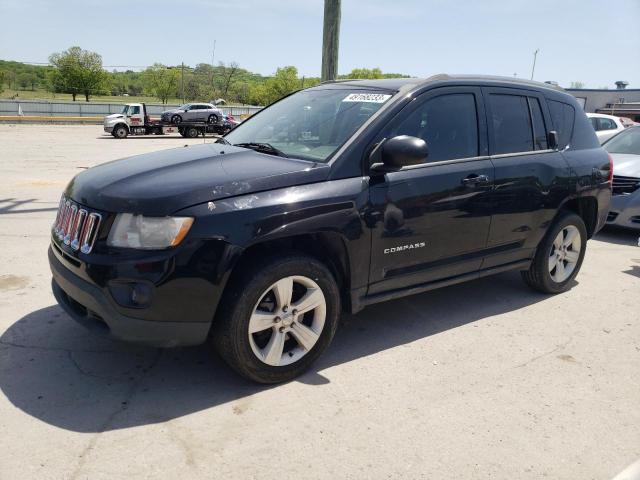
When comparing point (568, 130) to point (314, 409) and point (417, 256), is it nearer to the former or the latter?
point (417, 256)

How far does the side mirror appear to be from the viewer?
328 centimetres

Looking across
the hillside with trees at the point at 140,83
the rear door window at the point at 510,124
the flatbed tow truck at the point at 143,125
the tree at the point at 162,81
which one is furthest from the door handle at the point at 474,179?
the tree at the point at 162,81

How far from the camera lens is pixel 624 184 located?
755cm

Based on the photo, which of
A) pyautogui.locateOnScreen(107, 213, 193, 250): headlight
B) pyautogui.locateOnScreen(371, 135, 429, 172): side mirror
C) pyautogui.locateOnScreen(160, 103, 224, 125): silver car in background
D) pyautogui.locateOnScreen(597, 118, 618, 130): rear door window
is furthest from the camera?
pyautogui.locateOnScreen(160, 103, 224, 125): silver car in background

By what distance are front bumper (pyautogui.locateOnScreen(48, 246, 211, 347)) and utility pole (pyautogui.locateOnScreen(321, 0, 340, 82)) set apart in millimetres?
6731

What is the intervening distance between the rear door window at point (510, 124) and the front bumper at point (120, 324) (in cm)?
270

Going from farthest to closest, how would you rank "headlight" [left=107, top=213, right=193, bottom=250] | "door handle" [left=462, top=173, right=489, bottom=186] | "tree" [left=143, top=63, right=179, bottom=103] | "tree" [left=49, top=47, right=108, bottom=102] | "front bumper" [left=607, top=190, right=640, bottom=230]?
"tree" [left=143, top=63, right=179, bottom=103] < "tree" [left=49, top=47, right=108, bottom=102] < "front bumper" [left=607, top=190, right=640, bottom=230] < "door handle" [left=462, top=173, right=489, bottom=186] < "headlight" [left=107, top=213, right=193, bottom=250]

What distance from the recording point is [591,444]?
2.78 m

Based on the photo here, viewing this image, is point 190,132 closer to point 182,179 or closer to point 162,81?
point 182,179

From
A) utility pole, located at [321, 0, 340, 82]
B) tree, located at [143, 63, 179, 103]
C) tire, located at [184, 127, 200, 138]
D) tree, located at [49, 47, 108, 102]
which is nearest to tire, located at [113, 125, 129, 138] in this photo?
tire, located at [184, 127, 200, 138]

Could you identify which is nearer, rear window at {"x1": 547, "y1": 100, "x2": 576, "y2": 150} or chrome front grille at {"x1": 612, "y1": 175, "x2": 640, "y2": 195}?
rear window at {"x1": 547, "y1": 100, "x2": 576, "y2": 150}

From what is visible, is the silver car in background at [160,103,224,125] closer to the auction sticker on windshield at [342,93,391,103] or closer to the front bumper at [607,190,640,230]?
the front bumper at [607,190,640,230]

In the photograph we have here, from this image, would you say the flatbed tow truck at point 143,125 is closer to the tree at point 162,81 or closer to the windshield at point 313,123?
the windshield at point 313,123

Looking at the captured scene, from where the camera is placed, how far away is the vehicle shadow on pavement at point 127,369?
288cm
